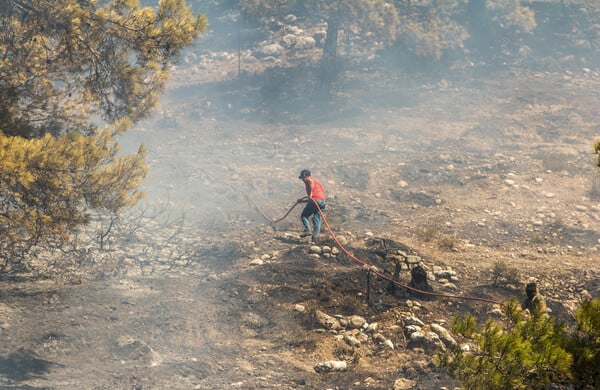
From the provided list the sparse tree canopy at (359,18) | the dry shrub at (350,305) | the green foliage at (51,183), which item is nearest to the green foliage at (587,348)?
the dry shrub at (350,305)

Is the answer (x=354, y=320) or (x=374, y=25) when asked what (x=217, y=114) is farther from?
(x=354, y=320)

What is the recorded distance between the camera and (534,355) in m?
2.71

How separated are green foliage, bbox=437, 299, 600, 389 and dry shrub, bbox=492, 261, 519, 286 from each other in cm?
449

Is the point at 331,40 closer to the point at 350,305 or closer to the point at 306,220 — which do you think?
the point at 306,220

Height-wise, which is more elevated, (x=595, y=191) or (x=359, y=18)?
(x=359, y=18)

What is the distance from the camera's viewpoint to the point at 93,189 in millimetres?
6695

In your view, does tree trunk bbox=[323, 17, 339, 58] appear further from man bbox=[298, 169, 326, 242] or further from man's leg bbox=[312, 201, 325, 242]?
man's leg bbox=[312, 201, 325, 242]

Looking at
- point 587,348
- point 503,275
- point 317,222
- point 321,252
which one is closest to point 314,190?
point 317,222

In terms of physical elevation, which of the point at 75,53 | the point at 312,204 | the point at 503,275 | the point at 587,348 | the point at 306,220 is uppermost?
the point at 75,53

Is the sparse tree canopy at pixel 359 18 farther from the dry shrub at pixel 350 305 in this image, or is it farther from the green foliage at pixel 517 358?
the green foliage at pixel 517 358

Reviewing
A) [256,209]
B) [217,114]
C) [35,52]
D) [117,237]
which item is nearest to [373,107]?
[217,114]

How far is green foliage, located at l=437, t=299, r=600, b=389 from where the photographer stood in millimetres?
2600

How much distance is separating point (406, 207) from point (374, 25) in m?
13.4

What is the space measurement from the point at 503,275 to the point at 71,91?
7140 millimetres
